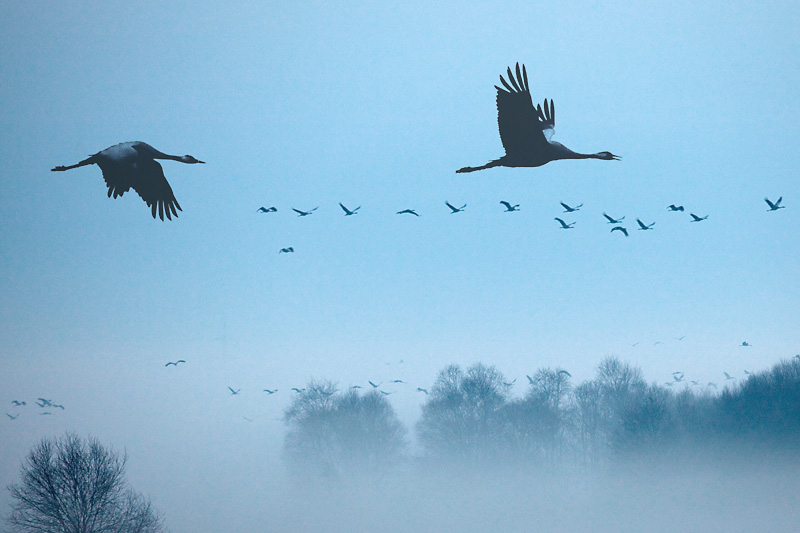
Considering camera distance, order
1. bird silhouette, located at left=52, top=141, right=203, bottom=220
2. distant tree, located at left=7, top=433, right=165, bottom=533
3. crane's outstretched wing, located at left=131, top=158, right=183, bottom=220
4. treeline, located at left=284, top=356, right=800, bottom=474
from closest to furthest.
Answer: bird silhouette, located at left=52, top=141, right=203, bottom=220
crane's outstretched wing, located at left=131, top=158, right=183, bottom=220
distant tree, located at left=7, top=433, right=165, bottom=533
treeline, located at left=284, top=356, right=800, bottom=474

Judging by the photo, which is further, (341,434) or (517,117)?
(341,434)

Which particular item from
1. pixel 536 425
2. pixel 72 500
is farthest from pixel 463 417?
pixel 72 500

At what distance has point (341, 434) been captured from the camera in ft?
164

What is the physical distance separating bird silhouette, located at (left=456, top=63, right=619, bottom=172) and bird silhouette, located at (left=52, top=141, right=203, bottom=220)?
13.3 ft

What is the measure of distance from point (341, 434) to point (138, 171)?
41.9 m

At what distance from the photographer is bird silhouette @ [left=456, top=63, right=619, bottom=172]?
9656 millimetres

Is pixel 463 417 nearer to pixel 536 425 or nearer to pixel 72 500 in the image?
pixel 536 425

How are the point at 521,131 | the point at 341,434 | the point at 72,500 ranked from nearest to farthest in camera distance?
the point at 521,131, the point at 72,500, the point at 341,434

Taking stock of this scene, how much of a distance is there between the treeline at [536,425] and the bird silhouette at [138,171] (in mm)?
40741

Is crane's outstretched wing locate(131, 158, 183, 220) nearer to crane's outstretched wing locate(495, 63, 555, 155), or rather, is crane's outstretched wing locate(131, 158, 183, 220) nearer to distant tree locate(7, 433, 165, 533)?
crane's outstretched wing locate(495, 63, 555, 155)

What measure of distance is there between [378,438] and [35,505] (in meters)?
26.5

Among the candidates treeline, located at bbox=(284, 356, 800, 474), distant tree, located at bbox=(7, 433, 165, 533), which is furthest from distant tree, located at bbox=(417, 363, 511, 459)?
distant tree, located at bbox=(7, 433, 165, 533)

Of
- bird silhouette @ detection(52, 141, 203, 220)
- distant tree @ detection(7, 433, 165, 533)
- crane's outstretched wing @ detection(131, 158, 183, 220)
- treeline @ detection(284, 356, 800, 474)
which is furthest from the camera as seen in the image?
treeline @ detection(284, 356, 800, 474)

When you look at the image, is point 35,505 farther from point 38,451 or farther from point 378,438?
point 378,438
